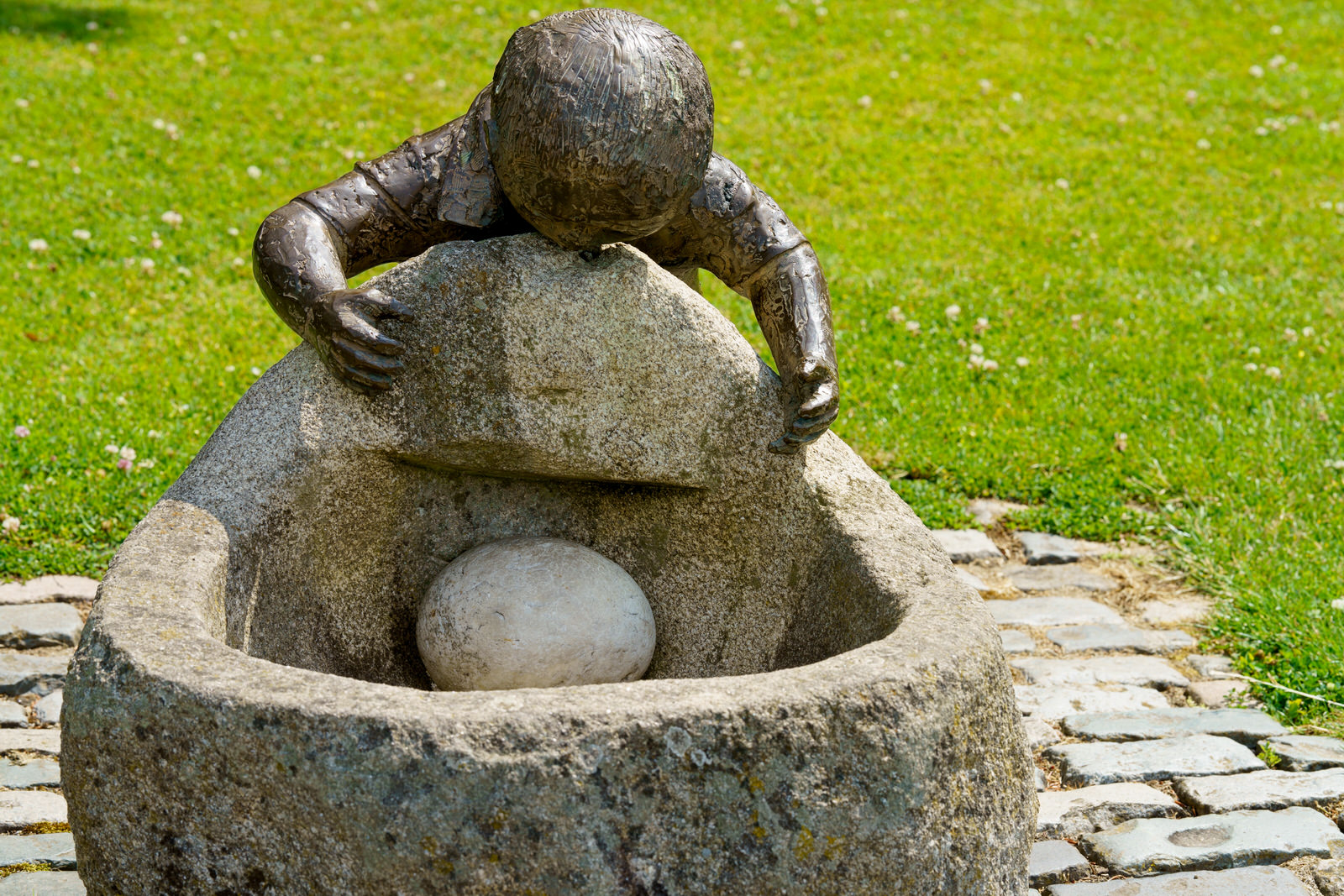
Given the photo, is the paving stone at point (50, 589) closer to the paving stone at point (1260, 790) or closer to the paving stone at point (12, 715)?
the paving stone at point (12, 715)

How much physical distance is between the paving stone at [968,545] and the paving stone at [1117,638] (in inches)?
20.1

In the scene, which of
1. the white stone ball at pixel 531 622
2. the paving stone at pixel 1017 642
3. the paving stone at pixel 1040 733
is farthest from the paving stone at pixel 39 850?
the paving stone at pixel 1017 642

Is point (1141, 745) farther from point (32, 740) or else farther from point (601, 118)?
point (32, 740)

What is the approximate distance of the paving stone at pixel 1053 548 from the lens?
4625 mm

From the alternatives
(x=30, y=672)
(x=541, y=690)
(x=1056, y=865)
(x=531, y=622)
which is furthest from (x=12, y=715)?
(x=1056, y=865)

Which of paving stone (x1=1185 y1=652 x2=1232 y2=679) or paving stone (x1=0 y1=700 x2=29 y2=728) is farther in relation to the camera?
paving stone (x1=1185 y1=652 x2=1232 y2=679)

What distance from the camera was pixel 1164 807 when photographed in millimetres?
3051

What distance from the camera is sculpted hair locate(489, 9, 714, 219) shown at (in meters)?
2.21

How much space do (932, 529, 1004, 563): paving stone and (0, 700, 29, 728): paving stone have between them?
2.80m

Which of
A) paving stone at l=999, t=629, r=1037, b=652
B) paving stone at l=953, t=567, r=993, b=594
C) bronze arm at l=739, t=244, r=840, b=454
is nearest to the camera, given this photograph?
bronze arm at l=739, t=244, r=840, b=454

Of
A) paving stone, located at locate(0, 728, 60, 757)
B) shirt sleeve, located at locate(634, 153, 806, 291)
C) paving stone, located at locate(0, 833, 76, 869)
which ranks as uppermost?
shirt sleeve, located at locate(634, 153, 806, 291)

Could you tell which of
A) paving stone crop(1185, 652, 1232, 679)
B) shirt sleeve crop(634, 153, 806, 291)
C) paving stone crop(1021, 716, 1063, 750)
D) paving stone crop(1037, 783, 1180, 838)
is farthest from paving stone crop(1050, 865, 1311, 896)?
shirt sleeve crop(634, 153, 806, 291)

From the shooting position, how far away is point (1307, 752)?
333 centimetres

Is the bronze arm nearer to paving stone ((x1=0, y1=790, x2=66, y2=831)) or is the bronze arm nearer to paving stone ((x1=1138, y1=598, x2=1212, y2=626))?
paving stone ((x1=0, y1=790, x2=66, y2=831))
